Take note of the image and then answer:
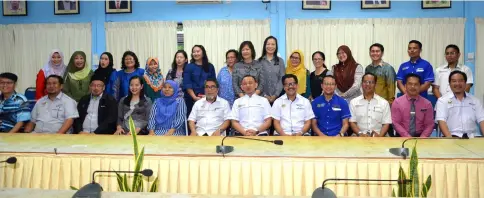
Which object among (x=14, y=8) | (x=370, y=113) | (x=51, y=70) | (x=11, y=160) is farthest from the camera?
(x=14, y=8)

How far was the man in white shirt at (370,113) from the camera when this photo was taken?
4164 millimetres

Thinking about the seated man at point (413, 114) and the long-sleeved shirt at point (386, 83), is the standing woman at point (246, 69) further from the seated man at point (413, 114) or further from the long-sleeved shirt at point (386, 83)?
the seated man at point (413, 114)

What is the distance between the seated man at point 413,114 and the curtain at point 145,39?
4.05 metres

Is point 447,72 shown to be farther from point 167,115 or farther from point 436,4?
point 167,115

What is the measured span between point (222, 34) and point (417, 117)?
3.76 meters

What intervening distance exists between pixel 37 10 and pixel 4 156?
209 inches

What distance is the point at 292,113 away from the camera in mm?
4230

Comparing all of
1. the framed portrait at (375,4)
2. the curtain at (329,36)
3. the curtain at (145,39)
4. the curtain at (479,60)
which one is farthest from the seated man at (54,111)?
the curtain at (479,60)

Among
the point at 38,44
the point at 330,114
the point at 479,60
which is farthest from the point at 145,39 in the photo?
the point at 479,60

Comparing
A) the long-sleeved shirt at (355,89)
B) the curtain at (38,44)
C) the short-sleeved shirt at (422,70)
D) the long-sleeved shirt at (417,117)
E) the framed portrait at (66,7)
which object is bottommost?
the long-sleeved shirt at (417,117)

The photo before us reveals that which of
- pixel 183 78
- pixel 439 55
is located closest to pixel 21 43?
pixel 183 78

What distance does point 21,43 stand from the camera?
24.5 feet

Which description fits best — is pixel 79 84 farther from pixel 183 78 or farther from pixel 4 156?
pixel 4 156

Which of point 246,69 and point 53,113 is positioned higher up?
point 246,69
